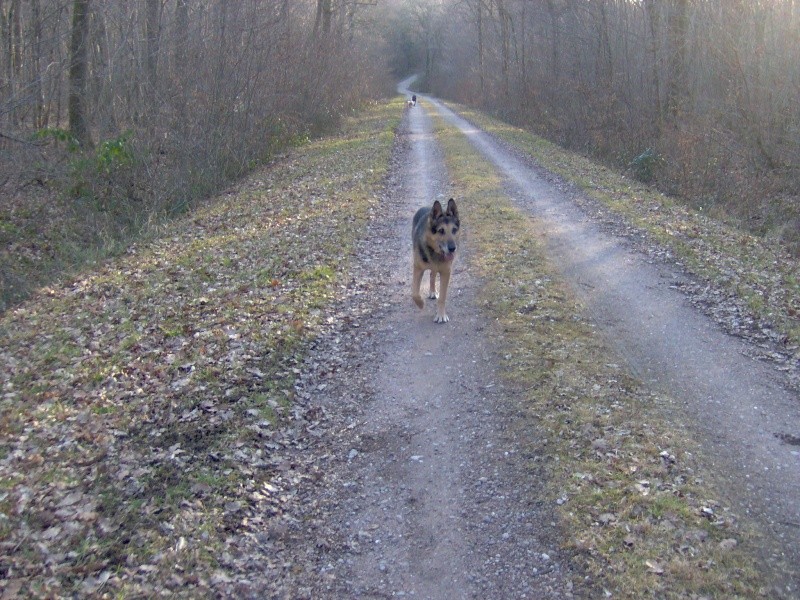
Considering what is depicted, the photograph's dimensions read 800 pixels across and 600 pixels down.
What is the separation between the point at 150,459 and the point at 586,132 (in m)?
26.3

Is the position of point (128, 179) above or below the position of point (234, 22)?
below

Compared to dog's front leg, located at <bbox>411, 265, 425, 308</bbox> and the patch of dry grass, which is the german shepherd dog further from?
the patch of dry grass

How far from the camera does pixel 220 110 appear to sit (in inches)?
787

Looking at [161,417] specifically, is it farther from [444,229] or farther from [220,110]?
[220,110]

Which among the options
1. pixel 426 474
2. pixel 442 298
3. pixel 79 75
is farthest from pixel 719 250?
pixel 79 75

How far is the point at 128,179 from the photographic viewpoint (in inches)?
689

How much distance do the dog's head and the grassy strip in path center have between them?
1.21m

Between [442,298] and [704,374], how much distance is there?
3.22 m

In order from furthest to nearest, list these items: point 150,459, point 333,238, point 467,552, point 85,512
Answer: point 333,238 → point 150,459 → point 85,512 → point 467,552

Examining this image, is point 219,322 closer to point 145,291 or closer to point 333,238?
point 145,291

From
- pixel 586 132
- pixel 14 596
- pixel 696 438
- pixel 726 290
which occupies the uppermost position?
pixel 586 132

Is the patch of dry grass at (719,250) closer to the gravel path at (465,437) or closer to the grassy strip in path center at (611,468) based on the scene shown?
the gravel path at (465,437)

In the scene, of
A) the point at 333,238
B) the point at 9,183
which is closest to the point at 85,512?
the point at 333,238

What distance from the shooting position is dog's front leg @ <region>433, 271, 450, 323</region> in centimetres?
863
